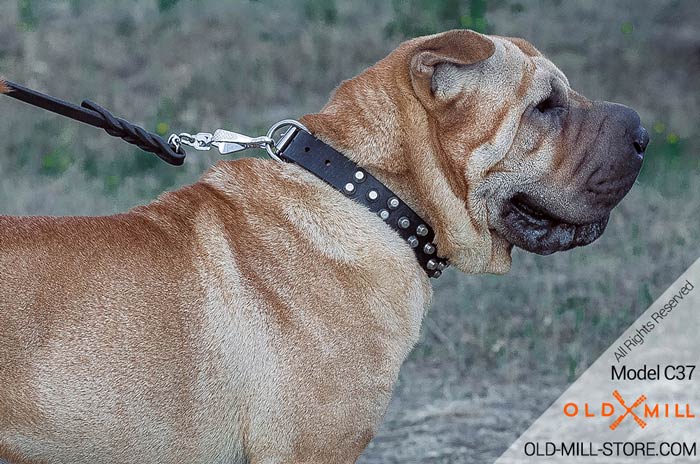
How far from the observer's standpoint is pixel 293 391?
3.00 meters

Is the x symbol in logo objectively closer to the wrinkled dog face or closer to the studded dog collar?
the wrinkled dog face

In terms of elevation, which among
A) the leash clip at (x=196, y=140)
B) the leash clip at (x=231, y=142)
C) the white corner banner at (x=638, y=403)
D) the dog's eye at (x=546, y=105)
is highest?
the dog's eye at (x=546, y=105)

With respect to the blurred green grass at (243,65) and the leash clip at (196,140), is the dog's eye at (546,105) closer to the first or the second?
the leash clip at (196,140)

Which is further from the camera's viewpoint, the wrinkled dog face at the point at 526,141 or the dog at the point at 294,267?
the wrinkled dog face at the point at 526,141

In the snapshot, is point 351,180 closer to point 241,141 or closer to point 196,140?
point 241,141

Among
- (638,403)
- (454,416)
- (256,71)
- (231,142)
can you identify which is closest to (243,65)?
(256,71)

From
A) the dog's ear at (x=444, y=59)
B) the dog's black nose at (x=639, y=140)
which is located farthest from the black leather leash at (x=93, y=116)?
the dog's black nose at (x=639, y=140)

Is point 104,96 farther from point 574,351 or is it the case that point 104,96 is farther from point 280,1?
point 574,351

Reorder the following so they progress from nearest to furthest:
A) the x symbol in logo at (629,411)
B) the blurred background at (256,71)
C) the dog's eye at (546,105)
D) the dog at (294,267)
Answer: the dog at (294,267), the dog's eye at (546,105), the x symbol in logo at (629,411), the blurred background at (256,71)

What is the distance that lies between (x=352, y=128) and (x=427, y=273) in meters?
0.53

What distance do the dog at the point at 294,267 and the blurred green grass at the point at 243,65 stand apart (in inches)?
183

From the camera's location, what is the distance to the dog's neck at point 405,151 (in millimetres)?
3223

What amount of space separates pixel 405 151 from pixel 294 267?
0.52 metres

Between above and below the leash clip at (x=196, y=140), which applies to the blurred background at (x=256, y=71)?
below
